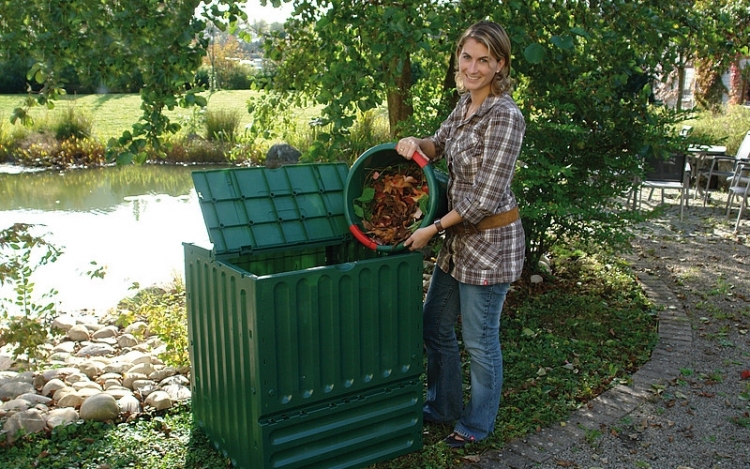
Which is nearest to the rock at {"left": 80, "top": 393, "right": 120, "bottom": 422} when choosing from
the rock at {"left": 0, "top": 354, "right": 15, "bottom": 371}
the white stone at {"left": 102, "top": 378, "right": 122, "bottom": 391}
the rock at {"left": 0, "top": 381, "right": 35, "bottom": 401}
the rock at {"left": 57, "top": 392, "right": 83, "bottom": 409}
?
the rock at {"left": 57, "top": 392, "right": 83, "bottom": 409}

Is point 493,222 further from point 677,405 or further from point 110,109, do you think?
point 110,109

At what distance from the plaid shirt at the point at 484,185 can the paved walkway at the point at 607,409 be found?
2.83 feet

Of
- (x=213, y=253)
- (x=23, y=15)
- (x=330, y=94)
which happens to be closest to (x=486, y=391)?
(x=213, y=253)

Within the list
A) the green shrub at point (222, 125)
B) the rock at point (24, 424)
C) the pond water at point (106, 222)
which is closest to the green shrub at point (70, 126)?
the pond water at point (106, 222)

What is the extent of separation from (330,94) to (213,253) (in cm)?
156

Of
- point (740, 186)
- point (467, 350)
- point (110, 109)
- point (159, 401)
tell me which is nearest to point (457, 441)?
point (467, 350)

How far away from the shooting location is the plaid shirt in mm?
3057

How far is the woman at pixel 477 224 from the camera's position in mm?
3068

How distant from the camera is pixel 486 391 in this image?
11.2 ft

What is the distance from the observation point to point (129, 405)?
13.0 feet

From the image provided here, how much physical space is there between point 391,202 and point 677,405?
2011 millimetres

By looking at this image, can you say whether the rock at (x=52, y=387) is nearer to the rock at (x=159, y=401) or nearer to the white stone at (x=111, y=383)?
the white stone at (x=111, y=383)

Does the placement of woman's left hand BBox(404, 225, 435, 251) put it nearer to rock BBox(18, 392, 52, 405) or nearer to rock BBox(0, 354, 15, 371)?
rock BBox(18, 392, 52, 405)

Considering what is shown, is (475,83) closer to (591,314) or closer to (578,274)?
(591,314)
